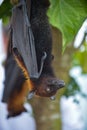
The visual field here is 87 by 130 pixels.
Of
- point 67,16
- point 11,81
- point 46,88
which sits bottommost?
point 11,81

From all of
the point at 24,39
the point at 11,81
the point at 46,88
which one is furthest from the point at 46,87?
the point at 11,81

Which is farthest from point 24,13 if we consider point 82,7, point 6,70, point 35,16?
point 6,70

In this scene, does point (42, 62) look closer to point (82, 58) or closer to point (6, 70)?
point (6, 70)

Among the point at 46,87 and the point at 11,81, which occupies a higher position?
the point at 46,87

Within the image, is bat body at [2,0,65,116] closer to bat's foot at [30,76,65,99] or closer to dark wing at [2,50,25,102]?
bat's foot at [30,76,65,99]

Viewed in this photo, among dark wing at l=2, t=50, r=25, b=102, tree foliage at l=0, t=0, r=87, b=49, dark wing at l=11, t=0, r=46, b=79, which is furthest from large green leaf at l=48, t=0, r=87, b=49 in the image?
dark wing at l=2, t=50, r=25, b=102

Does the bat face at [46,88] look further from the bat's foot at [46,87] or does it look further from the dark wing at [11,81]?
the dark wing at [11,81]

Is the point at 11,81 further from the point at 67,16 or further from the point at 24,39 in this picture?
the point at 67,16

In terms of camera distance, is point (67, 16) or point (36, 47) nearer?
point (67, 16)

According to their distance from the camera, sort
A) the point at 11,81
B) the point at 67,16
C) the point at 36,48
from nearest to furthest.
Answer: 1. the point at 67,16
2. the point at 36,48
3. the point at 11,81

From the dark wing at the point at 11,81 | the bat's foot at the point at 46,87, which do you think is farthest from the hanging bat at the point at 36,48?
the dark wing at the point at 11,81
